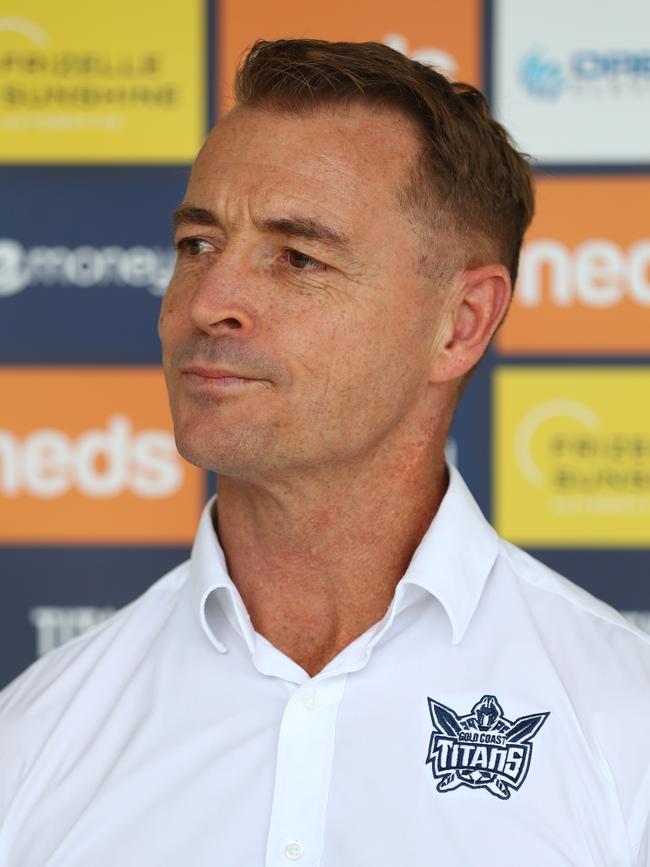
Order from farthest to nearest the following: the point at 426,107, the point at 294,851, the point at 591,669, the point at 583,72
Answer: the point at 583,72 < the point at 426,107 < the point at 591,669 < the point at 294,851

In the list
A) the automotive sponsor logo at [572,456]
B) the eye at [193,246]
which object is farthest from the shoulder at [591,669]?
the automotive sponsor logo at [572,456]

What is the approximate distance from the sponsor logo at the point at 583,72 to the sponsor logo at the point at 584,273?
161 mm

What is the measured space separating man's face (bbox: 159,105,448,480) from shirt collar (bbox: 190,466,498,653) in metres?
0.11

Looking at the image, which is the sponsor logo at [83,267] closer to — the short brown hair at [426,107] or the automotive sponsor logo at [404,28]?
the automotive sponsor logo at [404,28]

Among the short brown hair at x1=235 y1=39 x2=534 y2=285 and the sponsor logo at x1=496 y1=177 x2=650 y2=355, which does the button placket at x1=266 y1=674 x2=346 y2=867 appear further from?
the sponsor logo at x1=496 y1=177 x2=650 y2=355

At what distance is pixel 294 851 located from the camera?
112 cm

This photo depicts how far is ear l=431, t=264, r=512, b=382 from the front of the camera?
137 centimetres

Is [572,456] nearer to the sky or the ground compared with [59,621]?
nearer to the sky

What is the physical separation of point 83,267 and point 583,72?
0.96 meters

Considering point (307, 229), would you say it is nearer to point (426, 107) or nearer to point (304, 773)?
point (426, 107)

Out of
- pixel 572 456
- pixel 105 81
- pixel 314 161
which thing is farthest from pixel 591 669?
pixel 105 81

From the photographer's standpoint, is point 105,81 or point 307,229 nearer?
point 307,229

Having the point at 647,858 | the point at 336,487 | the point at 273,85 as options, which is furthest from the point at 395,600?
the point at 273,85

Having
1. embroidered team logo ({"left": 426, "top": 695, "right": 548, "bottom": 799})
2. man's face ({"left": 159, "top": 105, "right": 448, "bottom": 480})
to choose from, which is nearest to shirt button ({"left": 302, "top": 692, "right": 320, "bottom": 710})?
embroidered team logo ({"left": 426, "top": 695, "right": 548, "bottom": 799})
